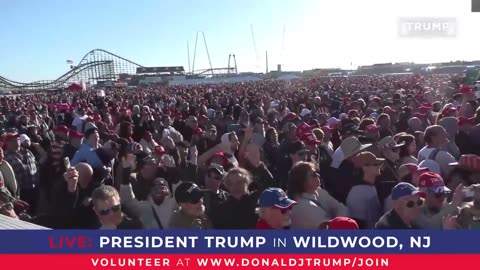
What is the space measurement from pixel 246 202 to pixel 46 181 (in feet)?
10.1

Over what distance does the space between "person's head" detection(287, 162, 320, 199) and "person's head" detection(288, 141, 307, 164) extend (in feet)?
4.96

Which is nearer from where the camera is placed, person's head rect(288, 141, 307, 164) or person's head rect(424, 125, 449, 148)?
person's head rect(424, 125, 449, 148)

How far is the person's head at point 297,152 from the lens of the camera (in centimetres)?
581

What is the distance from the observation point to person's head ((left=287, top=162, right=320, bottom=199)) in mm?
4168

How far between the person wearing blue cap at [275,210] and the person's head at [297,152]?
2.06 metres

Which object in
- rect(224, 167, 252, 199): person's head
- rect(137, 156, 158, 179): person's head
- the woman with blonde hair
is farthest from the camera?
rect(137, 156, 158, 179): person's head

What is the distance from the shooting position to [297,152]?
5.86m

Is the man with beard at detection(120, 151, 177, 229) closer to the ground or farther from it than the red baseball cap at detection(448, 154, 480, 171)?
closer to the ground

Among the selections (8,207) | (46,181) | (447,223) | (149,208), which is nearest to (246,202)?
(149,208)

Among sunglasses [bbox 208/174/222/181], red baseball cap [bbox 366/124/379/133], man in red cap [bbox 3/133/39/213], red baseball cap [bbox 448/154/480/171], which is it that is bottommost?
man in red cap [bbox 3/133/39/213]

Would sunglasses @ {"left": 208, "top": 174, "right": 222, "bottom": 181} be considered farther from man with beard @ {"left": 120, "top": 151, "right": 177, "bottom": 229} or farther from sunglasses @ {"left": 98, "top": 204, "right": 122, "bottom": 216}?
sunglasses @ {"left": 98, "top": 204, "right": 122, "bottom": 216}

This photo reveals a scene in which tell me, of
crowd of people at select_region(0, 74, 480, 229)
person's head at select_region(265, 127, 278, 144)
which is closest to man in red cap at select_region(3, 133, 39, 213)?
crowd of people at select_region(0, 74, 480, 229)

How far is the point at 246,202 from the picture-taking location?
445 centimetres
